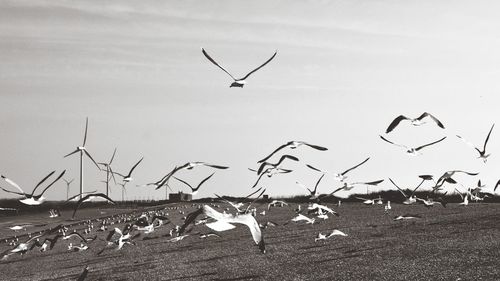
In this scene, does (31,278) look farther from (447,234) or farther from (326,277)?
(447,234)

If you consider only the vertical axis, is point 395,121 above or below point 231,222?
above

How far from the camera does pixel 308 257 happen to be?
15344 millimetres

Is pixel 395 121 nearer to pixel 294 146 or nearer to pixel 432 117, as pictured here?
pixel 432 117

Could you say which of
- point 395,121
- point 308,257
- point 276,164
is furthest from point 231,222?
point 308,257

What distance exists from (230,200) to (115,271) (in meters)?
10.4

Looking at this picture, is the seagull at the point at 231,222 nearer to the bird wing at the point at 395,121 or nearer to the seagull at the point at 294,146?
the seagull at the point at 294,146

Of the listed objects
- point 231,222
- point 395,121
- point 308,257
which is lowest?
point 308,257

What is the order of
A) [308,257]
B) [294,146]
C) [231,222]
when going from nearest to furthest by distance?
[231,222]
[294,146]
[308,257]

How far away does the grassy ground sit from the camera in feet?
42.5

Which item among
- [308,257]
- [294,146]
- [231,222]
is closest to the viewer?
[231,222]

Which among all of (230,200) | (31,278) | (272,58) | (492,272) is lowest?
(31,278)

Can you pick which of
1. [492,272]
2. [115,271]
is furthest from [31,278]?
[492,272]

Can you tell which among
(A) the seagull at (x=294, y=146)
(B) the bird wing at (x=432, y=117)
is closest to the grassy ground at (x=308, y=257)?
(B) the bird wing at (x=432, y=117)

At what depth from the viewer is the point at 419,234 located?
18.5 metres
